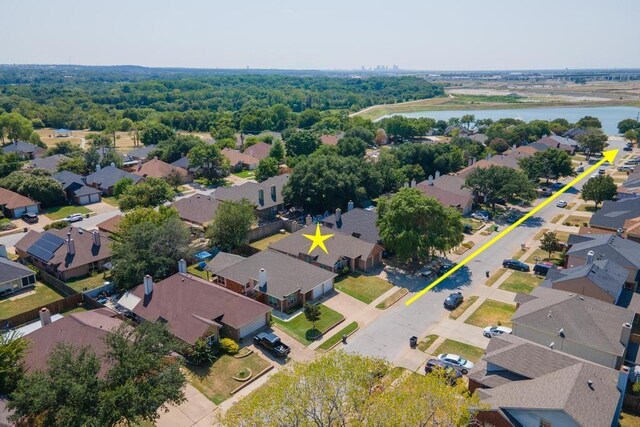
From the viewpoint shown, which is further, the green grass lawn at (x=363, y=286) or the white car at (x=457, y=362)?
the green grass lawn at (x=363, y=286)

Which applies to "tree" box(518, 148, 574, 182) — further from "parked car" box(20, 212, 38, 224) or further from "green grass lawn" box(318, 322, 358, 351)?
"parked car" box(20, 212, 38, 224)

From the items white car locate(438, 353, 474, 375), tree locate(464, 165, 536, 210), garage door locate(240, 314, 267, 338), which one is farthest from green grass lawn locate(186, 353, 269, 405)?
tree locate(464, 165, 536, 210)

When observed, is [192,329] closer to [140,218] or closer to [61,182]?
[140,218]

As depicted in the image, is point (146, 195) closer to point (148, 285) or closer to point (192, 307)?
point (148, 285)

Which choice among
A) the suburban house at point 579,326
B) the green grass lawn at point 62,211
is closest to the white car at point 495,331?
the suburban house at point 579,326

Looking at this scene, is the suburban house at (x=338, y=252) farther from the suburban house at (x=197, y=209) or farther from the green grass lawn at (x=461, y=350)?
the green grass lawn at (x=461, y=350)

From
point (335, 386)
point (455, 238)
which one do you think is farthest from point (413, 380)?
point (455, 238)

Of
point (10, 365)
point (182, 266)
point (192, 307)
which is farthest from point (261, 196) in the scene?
point (10, 365)
